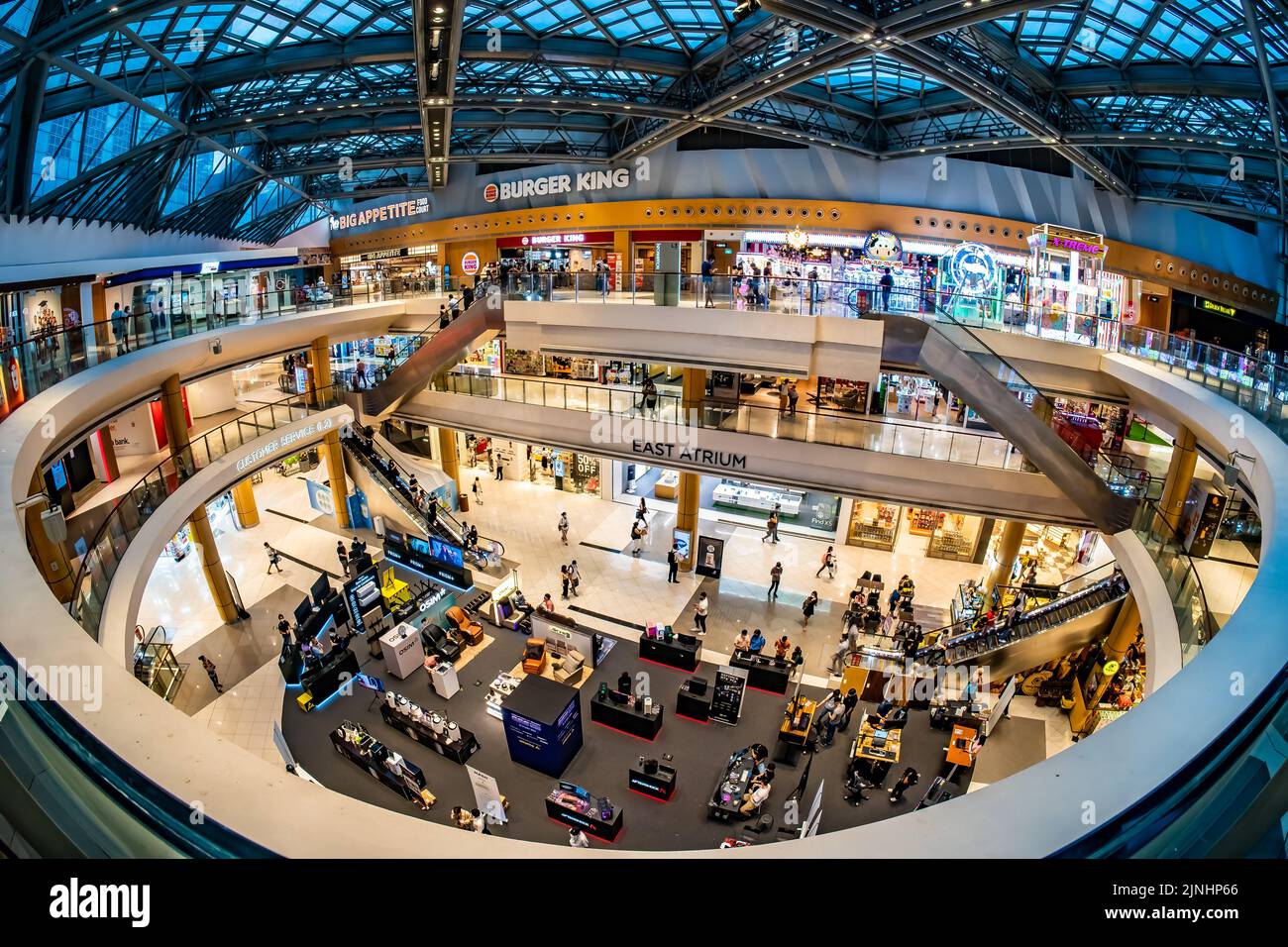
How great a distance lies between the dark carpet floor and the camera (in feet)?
43.0

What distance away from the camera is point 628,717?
1545 centimetres

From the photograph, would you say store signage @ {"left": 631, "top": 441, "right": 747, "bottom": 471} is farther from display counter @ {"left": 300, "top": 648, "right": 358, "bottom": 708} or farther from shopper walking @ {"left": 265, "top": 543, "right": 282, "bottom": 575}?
shopper walking @ {"left": 265, "top": 543, "right": 282, "bottom": 575}

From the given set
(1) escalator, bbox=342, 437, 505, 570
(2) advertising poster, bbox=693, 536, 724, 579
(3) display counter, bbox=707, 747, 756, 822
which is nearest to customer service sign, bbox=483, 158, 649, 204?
(1) escalator, bbox=342, 437, 505, 570

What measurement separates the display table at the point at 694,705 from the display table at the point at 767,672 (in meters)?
1.55

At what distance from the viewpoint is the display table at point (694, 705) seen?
15844mm

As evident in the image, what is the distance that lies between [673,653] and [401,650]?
7227 millimetres

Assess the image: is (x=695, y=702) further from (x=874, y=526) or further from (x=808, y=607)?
(x=874, y=526)

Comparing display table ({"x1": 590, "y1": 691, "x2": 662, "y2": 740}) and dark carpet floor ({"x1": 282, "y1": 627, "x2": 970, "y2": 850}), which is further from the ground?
display table ({"x1": 590, "y1": 691, "x2": 662, "y2": 740})

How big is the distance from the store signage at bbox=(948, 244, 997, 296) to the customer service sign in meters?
14.5

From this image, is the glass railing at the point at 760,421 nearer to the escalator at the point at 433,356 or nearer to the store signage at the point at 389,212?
the escalator at the point at 433,356

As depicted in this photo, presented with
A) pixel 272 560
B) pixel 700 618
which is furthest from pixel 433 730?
pixel 272 560

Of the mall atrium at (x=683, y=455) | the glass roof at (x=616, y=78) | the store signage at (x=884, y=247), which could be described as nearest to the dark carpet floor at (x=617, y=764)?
the mall atrium at (x=683, y=455)
